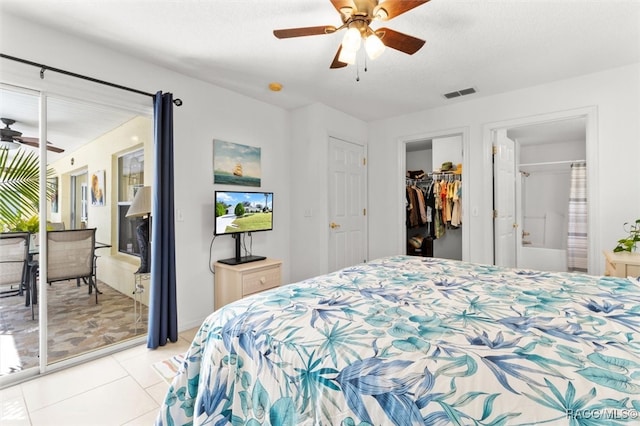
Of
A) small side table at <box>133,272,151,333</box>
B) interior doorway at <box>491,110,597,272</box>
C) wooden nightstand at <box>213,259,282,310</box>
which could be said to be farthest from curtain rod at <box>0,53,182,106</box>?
interior doorway at <box>491,110,597,272</box>

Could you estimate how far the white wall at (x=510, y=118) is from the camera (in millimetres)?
2838

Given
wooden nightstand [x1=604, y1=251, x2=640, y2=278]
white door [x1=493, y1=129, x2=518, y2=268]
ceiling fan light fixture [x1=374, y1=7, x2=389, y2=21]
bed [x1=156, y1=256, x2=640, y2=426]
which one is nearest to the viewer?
bed [x1=156, y1=256, x2=640, y2=426]

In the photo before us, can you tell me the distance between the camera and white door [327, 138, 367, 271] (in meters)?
3.97

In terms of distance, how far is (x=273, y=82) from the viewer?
313cm

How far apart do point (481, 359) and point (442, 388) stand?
15 centimetres

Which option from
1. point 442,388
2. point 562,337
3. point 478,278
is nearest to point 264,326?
point 442,388

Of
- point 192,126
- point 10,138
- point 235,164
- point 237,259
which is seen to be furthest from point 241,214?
point 10,138

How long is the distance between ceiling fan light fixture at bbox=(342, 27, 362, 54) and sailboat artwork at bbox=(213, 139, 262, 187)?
1.85 metres

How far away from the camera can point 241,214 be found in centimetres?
318

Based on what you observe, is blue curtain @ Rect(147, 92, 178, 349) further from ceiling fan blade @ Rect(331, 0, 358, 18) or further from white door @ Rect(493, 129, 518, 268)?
white door @ Rect(493, 129, 518, 268)

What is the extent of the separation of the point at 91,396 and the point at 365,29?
2731 mm

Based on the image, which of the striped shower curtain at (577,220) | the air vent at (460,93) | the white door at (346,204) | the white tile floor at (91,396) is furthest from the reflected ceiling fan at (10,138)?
the striped shower curtain at (577,220)

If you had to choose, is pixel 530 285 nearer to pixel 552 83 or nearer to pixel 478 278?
pixel 478 278

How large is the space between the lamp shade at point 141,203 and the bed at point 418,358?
181cm
